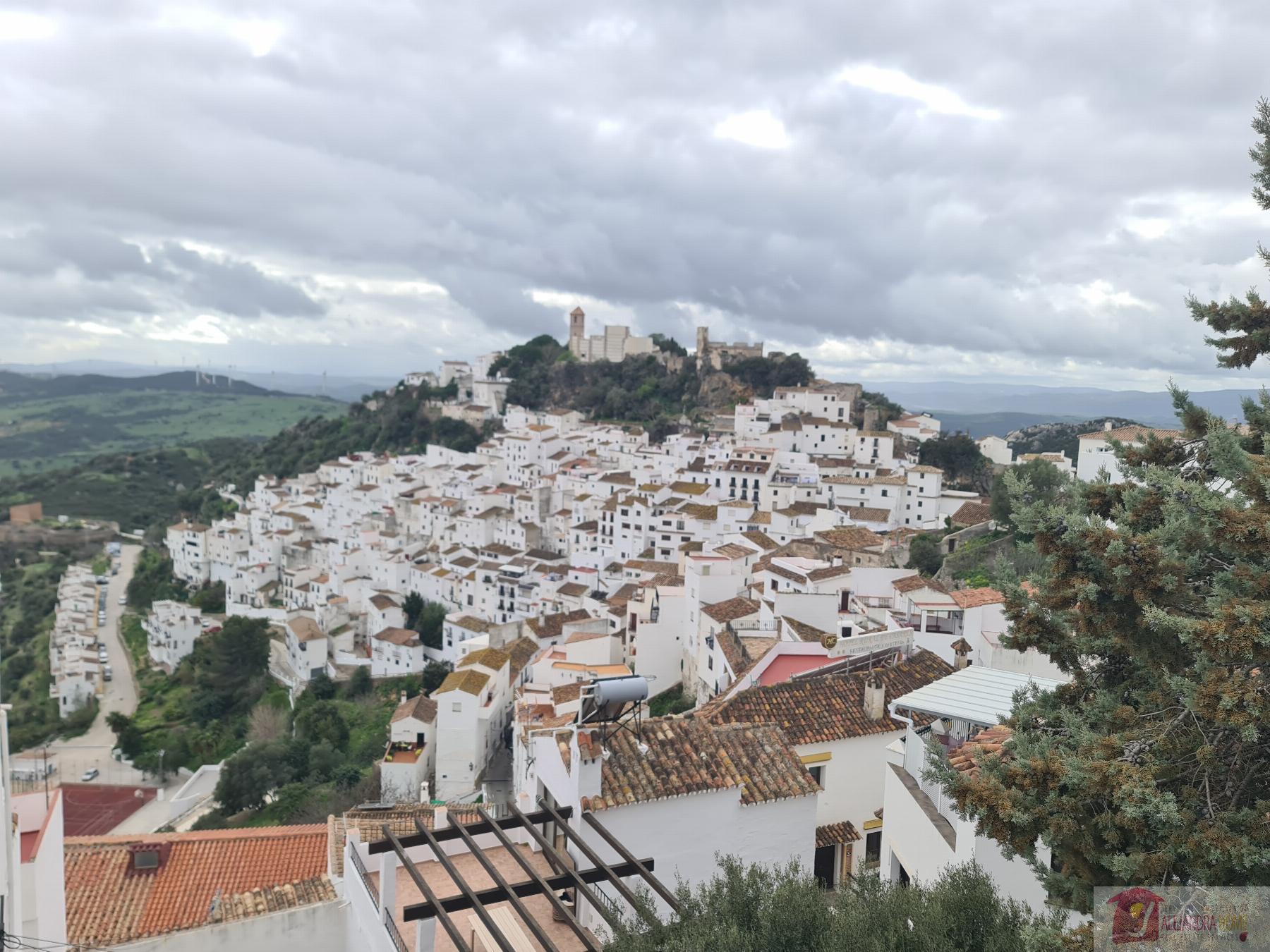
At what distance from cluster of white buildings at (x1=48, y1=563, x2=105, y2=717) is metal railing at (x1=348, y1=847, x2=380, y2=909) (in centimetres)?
4790

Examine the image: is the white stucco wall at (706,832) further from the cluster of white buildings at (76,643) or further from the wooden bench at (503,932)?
the cluster of white buildings at (76,643)

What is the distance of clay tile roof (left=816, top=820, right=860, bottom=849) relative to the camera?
1202 centimetres

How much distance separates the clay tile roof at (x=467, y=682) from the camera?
1053 inches

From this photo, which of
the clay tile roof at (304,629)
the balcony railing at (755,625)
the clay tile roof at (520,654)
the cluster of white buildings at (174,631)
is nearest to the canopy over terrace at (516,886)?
the balcony railing at (755,625)

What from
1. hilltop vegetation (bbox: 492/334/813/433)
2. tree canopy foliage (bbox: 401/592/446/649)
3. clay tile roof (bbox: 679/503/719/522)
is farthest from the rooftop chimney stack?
hilltop vegetation (bbox: 492/334/813/433)

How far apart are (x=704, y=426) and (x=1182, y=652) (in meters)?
58.8

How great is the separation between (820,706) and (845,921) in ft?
29.0

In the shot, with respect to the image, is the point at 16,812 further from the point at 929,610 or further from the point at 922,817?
the point at 929,610

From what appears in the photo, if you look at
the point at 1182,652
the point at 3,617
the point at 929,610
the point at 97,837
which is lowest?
the point at 3,617

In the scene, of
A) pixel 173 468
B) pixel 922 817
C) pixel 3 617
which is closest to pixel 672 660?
pixel 922 817

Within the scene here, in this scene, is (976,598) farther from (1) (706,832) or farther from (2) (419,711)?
(2) (419,711)

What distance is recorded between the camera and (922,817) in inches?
317

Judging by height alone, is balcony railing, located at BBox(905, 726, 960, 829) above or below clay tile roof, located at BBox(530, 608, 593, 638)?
above

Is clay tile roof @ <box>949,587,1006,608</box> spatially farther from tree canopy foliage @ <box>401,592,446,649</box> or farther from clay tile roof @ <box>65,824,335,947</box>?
tree canopy foliage @ <box>401,592,446,649</box>
